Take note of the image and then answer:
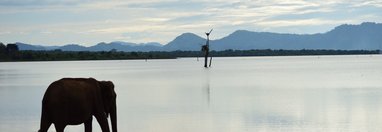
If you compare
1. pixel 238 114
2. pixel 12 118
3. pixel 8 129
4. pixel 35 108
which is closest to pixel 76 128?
pixel 8 129

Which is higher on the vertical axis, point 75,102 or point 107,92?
point 107,92

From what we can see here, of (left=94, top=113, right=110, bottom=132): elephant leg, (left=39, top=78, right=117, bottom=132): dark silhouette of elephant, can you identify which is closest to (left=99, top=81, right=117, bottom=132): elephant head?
(left=39, top=78, right=117, bottom=132): dark silhouette of elephant

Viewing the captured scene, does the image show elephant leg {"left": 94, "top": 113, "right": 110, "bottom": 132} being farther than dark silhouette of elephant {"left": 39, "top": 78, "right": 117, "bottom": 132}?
Yes

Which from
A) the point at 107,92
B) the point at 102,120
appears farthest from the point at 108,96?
the point at 102,120

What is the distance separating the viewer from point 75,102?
12.0m

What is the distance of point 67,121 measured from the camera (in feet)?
40.3

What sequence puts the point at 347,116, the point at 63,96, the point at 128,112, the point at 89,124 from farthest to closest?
the point at 128,112, the point at 347,116, the point at 89,124, the point at 63,96

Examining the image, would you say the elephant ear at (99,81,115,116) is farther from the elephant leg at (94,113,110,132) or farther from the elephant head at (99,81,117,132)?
the elephant leg at (94,113,110,132)

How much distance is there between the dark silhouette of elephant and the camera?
12.0m

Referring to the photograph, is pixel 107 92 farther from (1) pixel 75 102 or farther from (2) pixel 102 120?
(1) pixel 75 102

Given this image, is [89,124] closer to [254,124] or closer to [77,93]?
[77,93]

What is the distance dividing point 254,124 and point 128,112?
7.00 meters

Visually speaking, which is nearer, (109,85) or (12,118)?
(109,85)

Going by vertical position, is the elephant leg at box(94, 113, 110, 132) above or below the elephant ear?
below
